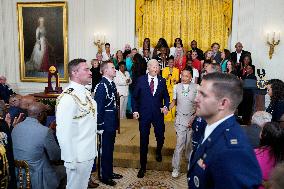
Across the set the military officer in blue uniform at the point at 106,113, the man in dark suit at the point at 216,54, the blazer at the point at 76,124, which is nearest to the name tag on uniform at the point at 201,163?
the blazer at the point at 76,124

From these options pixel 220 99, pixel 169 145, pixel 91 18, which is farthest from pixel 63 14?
pixel 220 99

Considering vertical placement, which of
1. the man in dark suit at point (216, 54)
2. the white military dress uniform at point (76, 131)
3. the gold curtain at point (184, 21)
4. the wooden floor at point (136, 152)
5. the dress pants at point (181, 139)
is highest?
the gold curtain at point (184, 21)

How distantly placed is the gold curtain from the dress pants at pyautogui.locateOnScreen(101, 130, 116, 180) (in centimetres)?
628

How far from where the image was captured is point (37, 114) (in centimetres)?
359

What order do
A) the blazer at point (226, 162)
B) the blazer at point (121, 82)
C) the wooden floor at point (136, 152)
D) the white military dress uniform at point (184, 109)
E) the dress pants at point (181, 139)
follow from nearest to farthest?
the blazer at point (226, 162) → the white military dress uniform at point (184, 109) → the dress pants at point (181, 139) → the wooden floor at point (136, 152) → the blazer at point (121, 82)

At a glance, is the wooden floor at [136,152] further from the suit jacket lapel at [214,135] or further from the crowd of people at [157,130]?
the suit jacket lapel at [214,135]

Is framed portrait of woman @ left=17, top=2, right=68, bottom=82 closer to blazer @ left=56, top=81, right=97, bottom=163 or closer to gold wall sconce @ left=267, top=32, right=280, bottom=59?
gold wall sconce @ left=267, top=32, right=280, bottom=59

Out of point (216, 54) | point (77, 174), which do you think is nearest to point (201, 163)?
point (77, 174)

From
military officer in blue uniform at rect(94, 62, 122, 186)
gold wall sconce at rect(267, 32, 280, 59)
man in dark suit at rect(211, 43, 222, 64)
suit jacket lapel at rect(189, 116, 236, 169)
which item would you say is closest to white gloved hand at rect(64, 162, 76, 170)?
military officer in blue uniform at rect(94, 62, 122, 186)

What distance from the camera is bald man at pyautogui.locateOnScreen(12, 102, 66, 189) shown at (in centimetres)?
349

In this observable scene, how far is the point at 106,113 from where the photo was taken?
15.7 feet

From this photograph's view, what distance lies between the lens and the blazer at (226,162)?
1.54 meters

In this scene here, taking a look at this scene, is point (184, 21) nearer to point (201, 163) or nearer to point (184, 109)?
point (184, 109)

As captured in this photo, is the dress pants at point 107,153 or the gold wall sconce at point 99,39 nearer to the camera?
the dress pants at point 107,153
